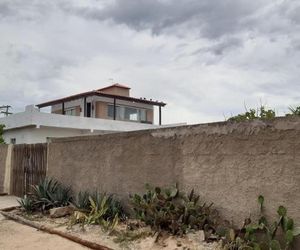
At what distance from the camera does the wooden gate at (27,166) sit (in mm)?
12258

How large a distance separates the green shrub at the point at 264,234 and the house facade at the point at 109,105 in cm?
2648

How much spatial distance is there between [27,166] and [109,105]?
68.0 feet

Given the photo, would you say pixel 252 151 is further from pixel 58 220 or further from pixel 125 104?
pixel 125 104

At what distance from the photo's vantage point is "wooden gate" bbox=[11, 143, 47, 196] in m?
12.3

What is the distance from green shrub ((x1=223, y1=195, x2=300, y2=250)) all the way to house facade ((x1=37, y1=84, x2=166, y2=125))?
26.5 meters

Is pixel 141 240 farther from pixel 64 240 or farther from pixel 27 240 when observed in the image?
pixel 27 240

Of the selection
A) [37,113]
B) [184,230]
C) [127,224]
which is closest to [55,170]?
[127,224]

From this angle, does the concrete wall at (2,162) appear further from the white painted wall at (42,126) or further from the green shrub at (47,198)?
the white painted wall at (42,126)

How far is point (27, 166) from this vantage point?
13.2m

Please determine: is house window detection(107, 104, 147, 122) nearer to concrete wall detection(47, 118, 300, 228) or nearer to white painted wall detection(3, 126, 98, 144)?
white painted wall detection(3, 126, 98, 144)

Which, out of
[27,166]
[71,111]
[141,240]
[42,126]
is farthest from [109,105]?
[141,240]

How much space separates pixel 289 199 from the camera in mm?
5418

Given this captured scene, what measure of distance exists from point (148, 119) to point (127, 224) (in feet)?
95.8

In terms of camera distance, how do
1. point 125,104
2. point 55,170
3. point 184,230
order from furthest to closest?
1. point 125,104
2. point 55,170
3. point 184,230
